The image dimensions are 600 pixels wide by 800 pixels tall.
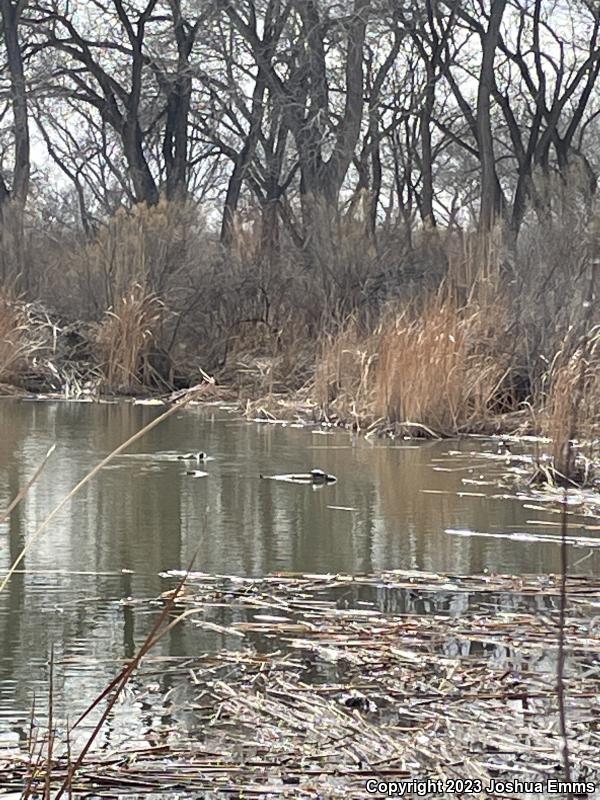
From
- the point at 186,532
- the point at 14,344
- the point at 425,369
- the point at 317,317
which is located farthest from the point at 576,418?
the point at 14,344

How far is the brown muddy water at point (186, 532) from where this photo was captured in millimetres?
3777

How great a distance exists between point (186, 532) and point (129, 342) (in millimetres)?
7536

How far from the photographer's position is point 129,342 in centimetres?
1309

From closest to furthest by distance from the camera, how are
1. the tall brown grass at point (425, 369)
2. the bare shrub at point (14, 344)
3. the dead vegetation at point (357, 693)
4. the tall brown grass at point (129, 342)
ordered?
the dead vegetation at point (357, 693), the tall brown grass at point (425, 369), the tall brown grass at point (129, 342), the bare shrub at point (14, 344)

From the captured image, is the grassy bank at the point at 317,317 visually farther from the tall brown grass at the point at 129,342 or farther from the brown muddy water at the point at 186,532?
the brown muddy water at the point at 186,532

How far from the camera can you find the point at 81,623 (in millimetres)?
4168

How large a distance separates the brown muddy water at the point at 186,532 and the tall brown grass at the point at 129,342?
11.1ft

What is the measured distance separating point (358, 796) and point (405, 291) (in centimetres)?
1026

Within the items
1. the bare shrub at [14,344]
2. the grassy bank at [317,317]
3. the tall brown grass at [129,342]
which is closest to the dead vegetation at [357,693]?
the grassy bank at [317,317]

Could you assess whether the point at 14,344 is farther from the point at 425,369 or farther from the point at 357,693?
the point at 357,693

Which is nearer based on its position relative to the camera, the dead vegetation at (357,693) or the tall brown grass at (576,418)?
the dead vegetation at (357,693)

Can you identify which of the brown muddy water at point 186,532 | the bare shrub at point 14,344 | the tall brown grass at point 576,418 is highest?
the bare shrub at point 14,344

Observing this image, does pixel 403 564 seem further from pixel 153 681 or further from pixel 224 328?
pixel 224 328

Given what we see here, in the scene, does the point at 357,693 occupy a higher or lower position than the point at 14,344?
lower
